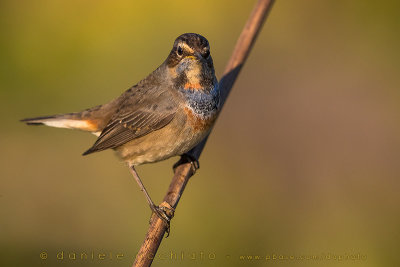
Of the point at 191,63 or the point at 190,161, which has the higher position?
the point at 191,63

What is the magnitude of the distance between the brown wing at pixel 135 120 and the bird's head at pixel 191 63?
0.84 feet

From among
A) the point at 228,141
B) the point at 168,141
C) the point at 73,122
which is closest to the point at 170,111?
the point at 168,141

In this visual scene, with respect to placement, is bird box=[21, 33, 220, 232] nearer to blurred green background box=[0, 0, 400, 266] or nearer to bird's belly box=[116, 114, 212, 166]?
bird's belly box=[116, 114, 212, 166]

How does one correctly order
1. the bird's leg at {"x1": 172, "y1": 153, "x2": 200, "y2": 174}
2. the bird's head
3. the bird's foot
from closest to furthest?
the bird's foot → the bird's head → the bird's leg at {"x1": 172, "y1": 153, "x2": 200, "y2": 174}

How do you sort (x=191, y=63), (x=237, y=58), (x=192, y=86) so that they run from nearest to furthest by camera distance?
(x=191, y=63) < (x=192, y=86) < (x=237, y=58)

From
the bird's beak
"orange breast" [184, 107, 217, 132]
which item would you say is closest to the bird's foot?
"orange breast" [184, 107, 217, 132]

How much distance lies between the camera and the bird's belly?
16.5 ft

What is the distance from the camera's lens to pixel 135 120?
212 inches

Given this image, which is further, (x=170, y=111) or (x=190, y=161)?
(x=190, y=161)

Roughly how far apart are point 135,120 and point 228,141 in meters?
2.89

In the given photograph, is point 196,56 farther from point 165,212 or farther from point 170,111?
point 165,212

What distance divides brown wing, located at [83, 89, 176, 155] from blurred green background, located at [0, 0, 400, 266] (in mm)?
1748

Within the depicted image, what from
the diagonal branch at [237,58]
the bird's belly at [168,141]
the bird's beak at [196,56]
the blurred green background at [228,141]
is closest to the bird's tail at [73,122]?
the bird's belly at [168,141]

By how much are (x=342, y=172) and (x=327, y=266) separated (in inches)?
71.5
